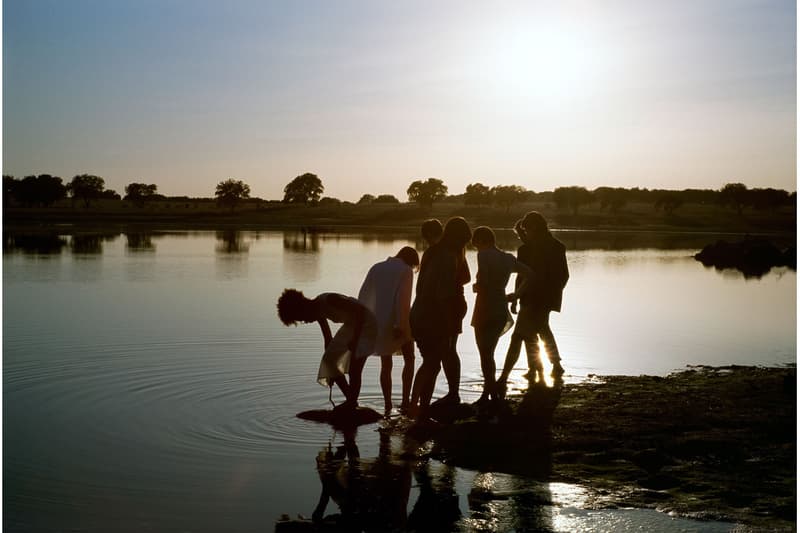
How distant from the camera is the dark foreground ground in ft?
21.6

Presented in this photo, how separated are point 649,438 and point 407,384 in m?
2.67

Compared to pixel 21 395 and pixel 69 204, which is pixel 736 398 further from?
pixel 69 204

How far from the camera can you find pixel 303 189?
557ft

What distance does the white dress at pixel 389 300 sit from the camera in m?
9.30

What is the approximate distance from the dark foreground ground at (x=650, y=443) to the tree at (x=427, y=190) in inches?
5936

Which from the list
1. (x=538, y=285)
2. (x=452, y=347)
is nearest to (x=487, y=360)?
(x=452, y=347)

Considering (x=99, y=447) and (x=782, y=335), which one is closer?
(x=99, y=447)

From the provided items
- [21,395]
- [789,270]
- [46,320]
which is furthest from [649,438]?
[789,270]

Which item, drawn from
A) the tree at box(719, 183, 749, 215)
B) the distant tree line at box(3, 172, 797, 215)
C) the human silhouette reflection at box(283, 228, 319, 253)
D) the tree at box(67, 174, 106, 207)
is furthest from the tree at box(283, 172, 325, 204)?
the human silhouette reflection at box(283, 228, 319, 253)

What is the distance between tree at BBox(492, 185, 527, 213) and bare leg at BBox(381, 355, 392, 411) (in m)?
140

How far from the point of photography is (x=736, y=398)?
9.91 m

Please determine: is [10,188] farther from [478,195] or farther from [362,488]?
[362,488]

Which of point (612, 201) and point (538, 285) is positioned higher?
point (612, 201)

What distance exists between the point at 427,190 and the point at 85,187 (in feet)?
187
